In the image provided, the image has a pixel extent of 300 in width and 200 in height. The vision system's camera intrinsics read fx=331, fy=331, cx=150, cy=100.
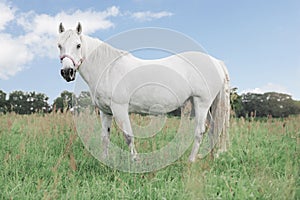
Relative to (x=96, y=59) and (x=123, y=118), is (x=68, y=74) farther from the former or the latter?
(x=123, y=118)

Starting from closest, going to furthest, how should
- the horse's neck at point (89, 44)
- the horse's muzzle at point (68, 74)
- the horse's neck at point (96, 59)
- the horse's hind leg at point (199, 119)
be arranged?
the horse's muzzle at point (68, 74), the horse's neck at point (89, 44), the horse's neck at point (96, 59), the horse's hind leg at point (199, 119)

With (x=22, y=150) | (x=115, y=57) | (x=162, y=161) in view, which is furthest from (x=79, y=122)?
(x=162, y=161)

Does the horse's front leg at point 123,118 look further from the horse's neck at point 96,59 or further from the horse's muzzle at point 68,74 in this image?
the horse's muzzle at point 68,74

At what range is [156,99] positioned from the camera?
527cm

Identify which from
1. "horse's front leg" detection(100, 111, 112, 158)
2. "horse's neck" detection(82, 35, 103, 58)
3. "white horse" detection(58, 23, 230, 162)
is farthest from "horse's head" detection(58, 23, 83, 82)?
"horse's front leg" detection(100, 111, 112, 158)

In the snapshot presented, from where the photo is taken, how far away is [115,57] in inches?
205

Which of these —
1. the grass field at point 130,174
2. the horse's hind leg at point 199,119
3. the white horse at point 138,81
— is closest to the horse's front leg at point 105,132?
the white horse at point 138,81

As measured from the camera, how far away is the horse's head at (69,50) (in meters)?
4.54

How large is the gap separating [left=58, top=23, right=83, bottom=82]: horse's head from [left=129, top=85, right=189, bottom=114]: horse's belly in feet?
3.29

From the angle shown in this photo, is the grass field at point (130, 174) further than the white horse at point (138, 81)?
No

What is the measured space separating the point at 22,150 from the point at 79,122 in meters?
1.04

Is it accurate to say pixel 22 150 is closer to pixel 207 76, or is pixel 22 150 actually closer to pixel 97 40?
pixel 97 40

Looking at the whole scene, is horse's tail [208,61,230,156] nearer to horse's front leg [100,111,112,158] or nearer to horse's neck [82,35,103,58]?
horse's front leg [100,111,112,158]

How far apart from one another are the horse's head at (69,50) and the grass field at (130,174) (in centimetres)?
100
